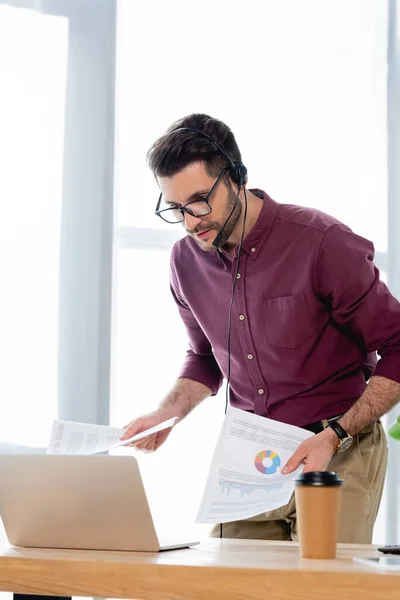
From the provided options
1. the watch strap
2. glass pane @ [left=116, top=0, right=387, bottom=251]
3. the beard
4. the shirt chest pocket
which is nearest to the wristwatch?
the watch strap

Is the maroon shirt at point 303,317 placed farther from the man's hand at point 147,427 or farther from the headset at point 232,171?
the man's hand at point 147,427

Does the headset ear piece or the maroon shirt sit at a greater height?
the headset ear piece

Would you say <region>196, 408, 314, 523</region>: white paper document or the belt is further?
the belt

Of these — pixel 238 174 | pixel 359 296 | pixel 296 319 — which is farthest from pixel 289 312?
pixel 238 174

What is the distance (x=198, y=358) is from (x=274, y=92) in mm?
1302

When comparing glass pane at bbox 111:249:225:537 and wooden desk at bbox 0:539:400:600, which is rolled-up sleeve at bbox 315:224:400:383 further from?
glass pane at bbox 111:249:225:537

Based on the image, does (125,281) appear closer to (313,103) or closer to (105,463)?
(313,103)

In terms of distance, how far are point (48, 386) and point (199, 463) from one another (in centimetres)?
59

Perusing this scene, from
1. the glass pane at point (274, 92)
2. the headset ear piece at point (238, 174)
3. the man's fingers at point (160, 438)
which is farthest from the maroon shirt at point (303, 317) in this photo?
the glass pane at point (274, 92)

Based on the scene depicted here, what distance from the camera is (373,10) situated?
3303mm

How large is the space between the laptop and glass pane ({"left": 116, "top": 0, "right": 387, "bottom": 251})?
1.65 metres

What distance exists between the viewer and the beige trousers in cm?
184

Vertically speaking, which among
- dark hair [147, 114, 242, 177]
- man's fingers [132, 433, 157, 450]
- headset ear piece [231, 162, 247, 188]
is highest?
dark hair [147, 114, 242, 177]

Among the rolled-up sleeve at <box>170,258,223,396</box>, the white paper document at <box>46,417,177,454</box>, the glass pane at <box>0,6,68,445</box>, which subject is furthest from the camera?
the glass pane at <box>0,6,68,445</box>
